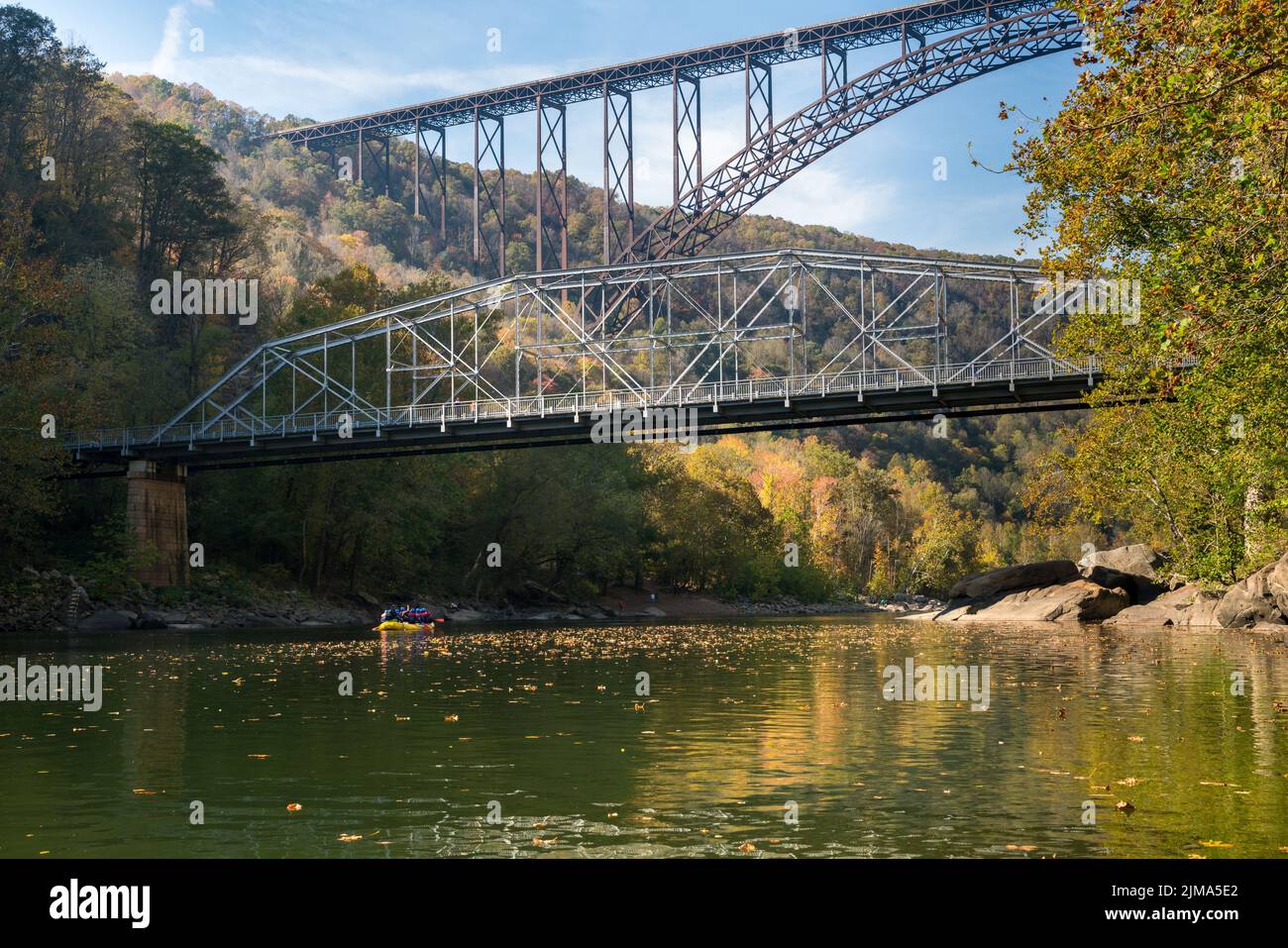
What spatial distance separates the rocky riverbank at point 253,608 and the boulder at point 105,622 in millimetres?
33

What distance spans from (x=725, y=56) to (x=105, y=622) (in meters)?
62.9

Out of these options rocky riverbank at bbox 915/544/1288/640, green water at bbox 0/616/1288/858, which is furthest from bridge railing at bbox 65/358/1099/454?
green water at bbox 0/616/1288/858

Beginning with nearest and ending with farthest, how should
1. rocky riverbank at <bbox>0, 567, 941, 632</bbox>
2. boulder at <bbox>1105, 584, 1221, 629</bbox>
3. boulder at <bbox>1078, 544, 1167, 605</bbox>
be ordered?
boulder at <bbox>1105, 584, 1221, 629</bbox>
rocky riverbank at <bbox>0, 567, 941, 632</bbox>
boulder at <bbox>1078, 544, 1167, 605</bbox>

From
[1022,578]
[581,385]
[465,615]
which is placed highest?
[581,385]

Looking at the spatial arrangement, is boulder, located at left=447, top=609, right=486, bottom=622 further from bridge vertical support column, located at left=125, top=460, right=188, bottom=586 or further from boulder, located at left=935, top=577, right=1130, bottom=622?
boulder, located at left=935, top=577, right=1130, bottom=622

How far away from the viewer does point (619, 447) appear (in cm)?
9325

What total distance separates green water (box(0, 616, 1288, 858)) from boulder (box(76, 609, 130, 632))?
26236 millimetres

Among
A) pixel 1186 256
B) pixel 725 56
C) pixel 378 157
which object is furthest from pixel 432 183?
pixel 1186 256

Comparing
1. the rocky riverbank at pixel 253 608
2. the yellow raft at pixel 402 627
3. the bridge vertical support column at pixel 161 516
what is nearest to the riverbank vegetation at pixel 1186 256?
the yellow raft at pixel 402 627

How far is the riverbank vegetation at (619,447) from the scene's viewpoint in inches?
790

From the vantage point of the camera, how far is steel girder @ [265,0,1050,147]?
83312 millimetres

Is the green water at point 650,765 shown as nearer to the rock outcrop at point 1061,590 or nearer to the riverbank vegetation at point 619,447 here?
the riverbank vegetation at point 619,447

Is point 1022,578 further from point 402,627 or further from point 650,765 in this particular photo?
point 650,765
